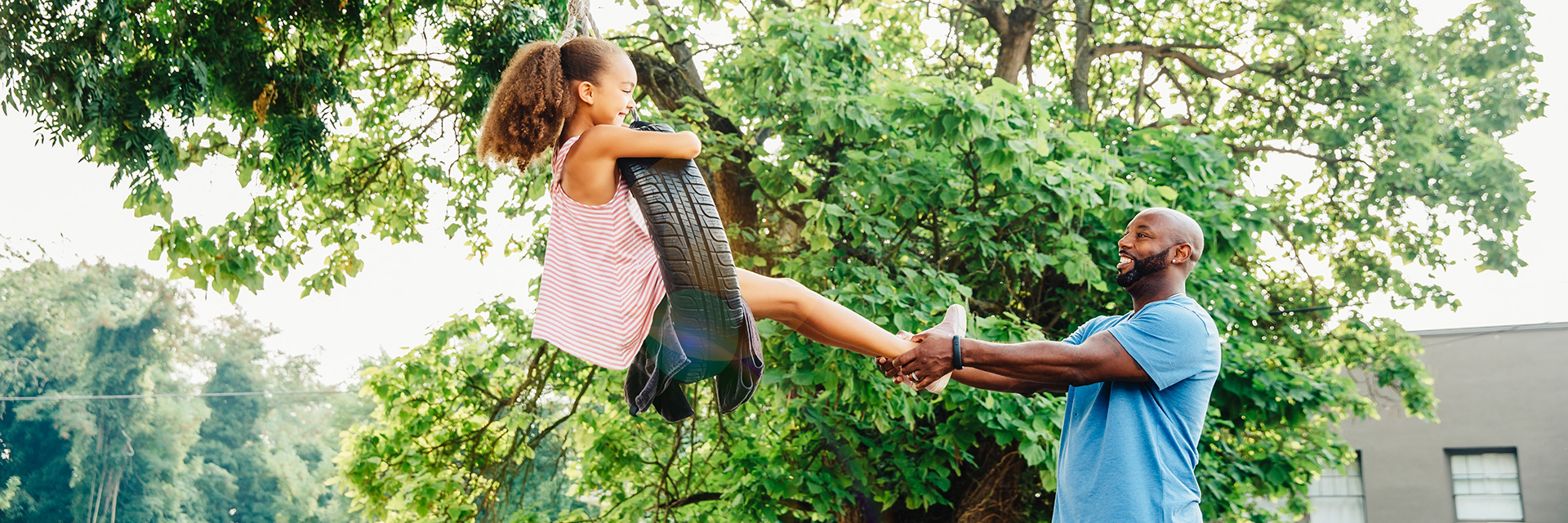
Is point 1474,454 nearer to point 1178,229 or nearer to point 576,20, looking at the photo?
point 1178,229

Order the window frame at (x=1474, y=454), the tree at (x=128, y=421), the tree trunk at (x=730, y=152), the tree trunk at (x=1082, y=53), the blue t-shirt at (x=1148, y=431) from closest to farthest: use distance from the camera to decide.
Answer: the blue t-shirt at (x=1148, y=431)
the tree trunk at (x=730, y=152)
the tree trunk at (x=1082, y=53)
the window frame at (x=1474, y=454)
the tree at (x=128, y=421)

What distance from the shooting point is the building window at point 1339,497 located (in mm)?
15812

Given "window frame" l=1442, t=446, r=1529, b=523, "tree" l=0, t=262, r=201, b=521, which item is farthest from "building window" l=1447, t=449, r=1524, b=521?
"tree" l=0, t=262, r=201, b=521

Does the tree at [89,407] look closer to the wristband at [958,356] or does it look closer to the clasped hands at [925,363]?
the clasped hands at [925,363]

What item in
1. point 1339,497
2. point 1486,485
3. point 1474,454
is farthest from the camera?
point 1339,497

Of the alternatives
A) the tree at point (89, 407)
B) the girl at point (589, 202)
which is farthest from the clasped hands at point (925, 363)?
the tree at point (89, 407)

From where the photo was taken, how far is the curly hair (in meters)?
2.61

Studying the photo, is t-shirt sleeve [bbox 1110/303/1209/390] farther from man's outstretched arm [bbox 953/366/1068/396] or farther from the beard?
man's outstretched arm [bbox 953/366/1068/396]

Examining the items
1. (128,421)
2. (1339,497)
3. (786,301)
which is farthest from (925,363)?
(128,421)

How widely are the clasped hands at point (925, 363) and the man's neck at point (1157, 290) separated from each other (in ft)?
1.51

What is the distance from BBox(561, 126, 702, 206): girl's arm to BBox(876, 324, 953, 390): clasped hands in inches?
28.4

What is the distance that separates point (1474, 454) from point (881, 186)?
13509 mm

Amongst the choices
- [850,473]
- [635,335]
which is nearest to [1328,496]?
[850,473]

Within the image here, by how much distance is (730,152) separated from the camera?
6.61 metres
